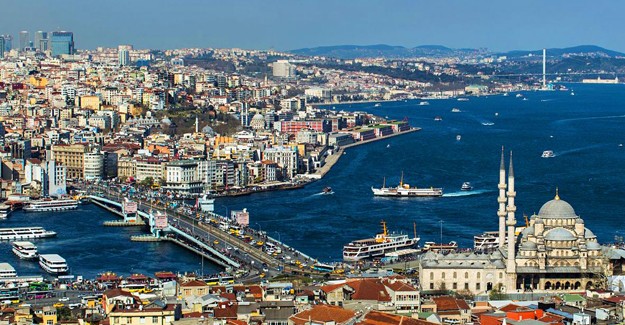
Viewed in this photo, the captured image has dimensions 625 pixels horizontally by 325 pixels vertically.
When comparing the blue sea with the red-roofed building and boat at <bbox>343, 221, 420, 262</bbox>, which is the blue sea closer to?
boat at <bbox>343, 221, 420, 262</bbox>

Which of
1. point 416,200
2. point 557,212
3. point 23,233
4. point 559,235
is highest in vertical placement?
point 557,212

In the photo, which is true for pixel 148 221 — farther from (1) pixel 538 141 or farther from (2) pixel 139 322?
(1) pixel 538 141

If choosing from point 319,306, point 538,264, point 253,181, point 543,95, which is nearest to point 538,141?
point 253,181

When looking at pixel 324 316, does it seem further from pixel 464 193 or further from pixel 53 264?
pixel 464 193

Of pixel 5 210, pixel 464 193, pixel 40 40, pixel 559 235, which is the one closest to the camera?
pixel 559 235

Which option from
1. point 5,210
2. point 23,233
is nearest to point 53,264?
point 23,233

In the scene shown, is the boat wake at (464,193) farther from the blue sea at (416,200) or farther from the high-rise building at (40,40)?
the high-rise building at (40,40)

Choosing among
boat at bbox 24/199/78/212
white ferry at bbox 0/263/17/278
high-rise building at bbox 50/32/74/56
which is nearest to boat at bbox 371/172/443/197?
boat at bbox 24/199/78/212
